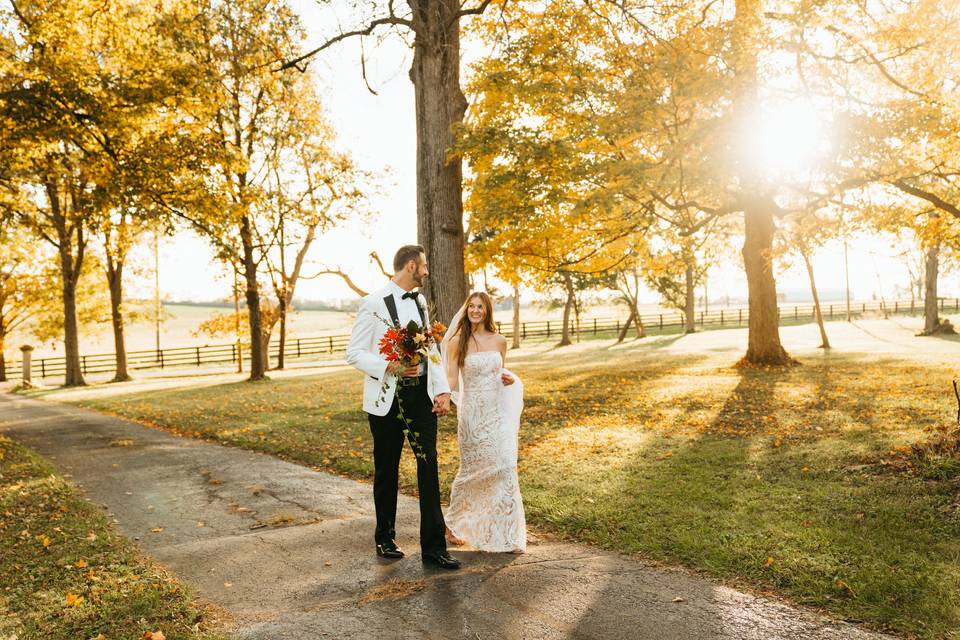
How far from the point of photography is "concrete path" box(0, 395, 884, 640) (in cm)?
372

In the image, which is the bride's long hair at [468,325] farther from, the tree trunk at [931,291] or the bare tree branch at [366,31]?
the tree trunk at [931,291]

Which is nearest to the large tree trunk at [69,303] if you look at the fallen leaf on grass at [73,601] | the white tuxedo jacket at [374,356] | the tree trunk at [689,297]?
the fallen leaf on grass at [73,601]

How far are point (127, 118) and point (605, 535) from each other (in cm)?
1121

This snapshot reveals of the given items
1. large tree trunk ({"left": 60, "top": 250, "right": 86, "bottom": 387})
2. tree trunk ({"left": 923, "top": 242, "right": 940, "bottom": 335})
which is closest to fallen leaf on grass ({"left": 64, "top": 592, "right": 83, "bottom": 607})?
large tree trunk ({"left": 60, "top": 250, "right": 86, "bottom": 387})

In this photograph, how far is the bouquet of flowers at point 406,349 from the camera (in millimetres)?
4543

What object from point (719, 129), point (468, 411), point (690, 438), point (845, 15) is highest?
point (845, 15)

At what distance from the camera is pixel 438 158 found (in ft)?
37.6

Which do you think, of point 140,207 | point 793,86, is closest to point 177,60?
point 140,207

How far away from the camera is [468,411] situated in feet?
17.8

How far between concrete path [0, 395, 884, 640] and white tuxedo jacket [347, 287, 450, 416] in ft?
4.02

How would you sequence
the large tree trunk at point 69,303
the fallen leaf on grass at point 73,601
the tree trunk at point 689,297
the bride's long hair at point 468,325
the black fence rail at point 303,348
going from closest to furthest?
the fallen leaf on grass at point 73,601
the bride's long hair at point 468,325
the large tree trunk at point 69,303
the black fence rail at point 303,348
the tree trunk at point 689,297

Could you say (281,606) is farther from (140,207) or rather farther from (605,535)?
(140,207)

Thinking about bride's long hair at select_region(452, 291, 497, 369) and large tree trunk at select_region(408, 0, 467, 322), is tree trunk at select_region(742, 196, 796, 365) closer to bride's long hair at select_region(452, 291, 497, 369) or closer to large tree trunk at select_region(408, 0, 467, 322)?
large tree trunk at select_region(408, 0, 467, 322)

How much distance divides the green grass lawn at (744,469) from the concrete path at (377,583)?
1.76ft
